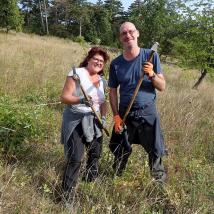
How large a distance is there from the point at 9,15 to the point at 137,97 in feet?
95.0

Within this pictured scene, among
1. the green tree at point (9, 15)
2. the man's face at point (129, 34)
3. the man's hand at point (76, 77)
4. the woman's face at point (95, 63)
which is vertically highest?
the green tree at point (9, 15)

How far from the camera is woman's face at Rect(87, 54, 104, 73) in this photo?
354 cm

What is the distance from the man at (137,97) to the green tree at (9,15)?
1094 inches

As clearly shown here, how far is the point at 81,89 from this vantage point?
3.42 metres

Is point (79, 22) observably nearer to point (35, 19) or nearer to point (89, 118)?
point (35, 19)

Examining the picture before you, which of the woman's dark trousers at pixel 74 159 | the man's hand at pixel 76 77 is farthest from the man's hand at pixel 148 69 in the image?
the woman's dark trousers at pixel 74 159

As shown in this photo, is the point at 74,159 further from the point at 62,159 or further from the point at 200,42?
the point at 200,42

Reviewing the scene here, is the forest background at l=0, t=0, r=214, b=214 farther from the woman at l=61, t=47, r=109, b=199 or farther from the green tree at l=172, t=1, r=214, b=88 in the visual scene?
the green tree at l=172, t=1, r=214, b=88

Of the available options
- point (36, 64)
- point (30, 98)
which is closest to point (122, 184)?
point (30, 98)

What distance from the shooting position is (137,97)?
3.63m

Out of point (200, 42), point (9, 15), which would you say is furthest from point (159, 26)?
point (9, 15)

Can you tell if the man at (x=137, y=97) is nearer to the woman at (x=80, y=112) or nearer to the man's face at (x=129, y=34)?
the man's face at (x=129, y=34)

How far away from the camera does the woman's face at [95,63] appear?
3.54 meters

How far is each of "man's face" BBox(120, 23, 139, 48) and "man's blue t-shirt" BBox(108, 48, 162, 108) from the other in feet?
0.50
